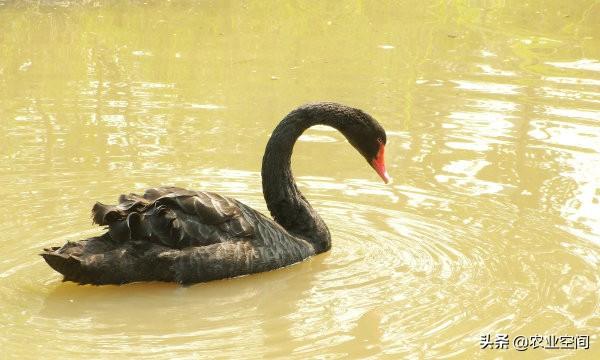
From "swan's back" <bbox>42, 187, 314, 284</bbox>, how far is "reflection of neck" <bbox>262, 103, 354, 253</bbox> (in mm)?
392

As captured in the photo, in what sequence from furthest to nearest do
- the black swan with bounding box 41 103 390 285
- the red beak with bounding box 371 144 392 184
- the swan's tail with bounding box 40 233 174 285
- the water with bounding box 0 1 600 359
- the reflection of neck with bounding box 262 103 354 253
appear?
the red beak with bounding box 371 144 392 184 < the reflection of neck with bounding box 262 103 354 253 < the black swan with bounding box 41 103 390 285 < the swan's tail with bounding box 40 233 174 285 < the water with bounding box 0 1 600 359

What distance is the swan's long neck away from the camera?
19.9ft

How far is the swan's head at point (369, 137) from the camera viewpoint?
6.15m

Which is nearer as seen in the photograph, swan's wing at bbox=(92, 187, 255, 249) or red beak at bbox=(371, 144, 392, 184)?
swan's wing at bbox=(92, 187, 255, 249)

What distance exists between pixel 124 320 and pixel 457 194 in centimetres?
253

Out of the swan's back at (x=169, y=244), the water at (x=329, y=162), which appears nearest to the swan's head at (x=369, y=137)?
the water at (x=329, y=162)

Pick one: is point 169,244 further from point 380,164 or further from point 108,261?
point 380,164

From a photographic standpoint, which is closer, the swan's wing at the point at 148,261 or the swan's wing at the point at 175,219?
the swan's wing at the point at 148,261

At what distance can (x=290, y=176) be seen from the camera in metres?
6.16

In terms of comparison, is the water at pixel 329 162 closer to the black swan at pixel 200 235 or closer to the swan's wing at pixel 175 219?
the black swan at pixel 200 235

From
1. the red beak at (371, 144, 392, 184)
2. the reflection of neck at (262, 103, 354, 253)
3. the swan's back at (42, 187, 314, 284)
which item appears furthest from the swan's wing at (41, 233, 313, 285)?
the red beak at (371, 144, 392, 184)

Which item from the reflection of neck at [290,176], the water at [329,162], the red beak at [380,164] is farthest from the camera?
the red beak at [380,164]

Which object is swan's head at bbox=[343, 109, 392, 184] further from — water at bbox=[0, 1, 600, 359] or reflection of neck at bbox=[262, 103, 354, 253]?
water at bbox=[0, 1, 600, 359]

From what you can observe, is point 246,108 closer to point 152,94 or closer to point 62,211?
point 152,94
